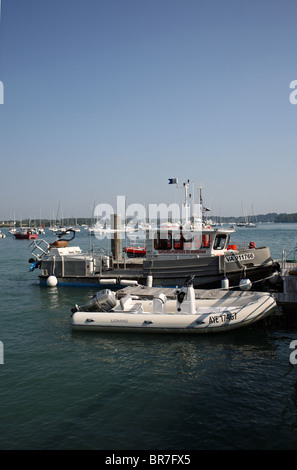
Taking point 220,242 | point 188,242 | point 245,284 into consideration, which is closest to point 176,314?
point 245,284

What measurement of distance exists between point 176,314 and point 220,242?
25.4 feet

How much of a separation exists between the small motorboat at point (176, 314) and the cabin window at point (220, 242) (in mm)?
5320

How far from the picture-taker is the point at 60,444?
22.6 ft

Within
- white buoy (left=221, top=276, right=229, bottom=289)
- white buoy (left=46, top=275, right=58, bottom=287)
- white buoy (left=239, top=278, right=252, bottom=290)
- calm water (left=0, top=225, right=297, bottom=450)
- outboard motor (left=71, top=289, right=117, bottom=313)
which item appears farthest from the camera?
white buoy (left=46, top=275, right=58, bottom=287)

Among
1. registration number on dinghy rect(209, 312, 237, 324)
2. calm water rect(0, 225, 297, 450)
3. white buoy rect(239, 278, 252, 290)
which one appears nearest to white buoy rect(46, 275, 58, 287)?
calm water rect(0, 225, 297, 450)

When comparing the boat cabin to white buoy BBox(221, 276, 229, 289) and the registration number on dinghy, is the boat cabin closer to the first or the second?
white buoy BBox(221, 276, 229, 289)

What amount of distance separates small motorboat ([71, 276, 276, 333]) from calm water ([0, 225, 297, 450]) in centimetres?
34

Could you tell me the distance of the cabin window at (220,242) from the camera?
19594mm

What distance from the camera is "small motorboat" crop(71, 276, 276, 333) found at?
12781 mm

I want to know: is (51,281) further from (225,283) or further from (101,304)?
(225,283)

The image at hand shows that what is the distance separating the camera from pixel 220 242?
19.8 meters

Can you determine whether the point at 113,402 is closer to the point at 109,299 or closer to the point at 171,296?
the point at 109,299

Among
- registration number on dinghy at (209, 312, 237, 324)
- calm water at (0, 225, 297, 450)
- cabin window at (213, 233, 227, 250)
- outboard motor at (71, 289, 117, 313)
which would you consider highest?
cabin window at (213, 233, 227, 250)
